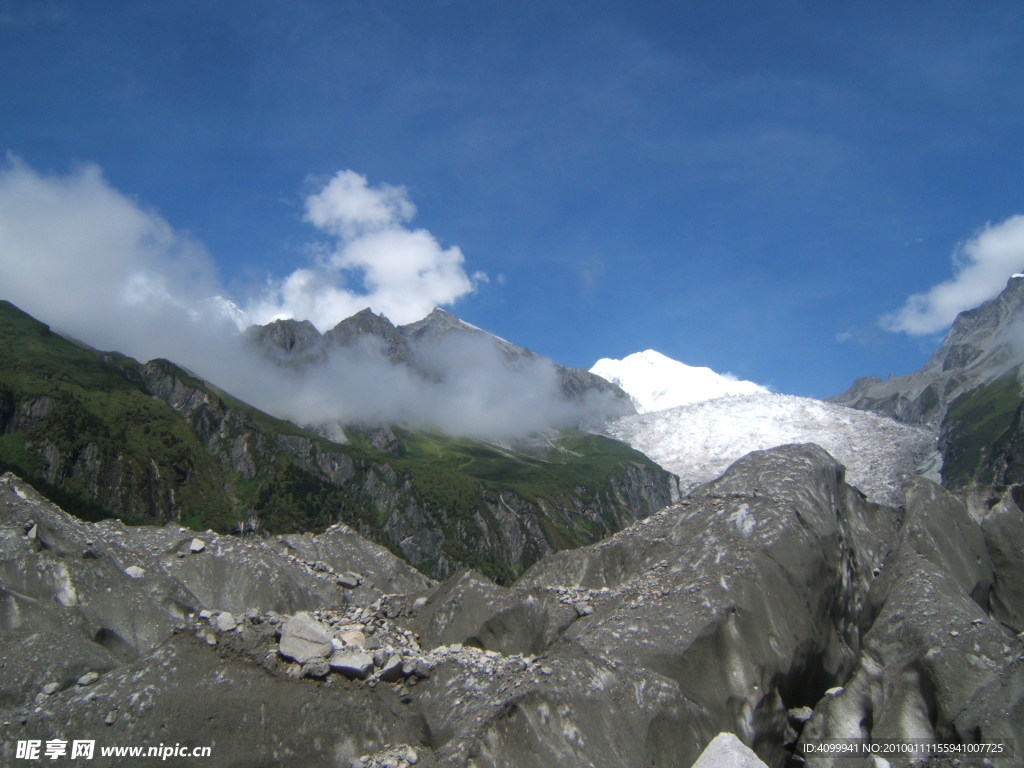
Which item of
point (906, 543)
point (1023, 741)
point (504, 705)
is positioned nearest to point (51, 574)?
point (504, 705)

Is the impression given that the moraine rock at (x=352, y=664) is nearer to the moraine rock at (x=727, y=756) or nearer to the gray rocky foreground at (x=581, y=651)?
the gray rocky foreground at (x=581, y=651)

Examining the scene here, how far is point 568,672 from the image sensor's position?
54.6ft

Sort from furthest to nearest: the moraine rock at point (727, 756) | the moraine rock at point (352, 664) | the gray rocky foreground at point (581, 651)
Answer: the moraine rock at point (352, 664)
the gray rocky foreground at point (581, 651)
the moraine rock at point (727, 756)

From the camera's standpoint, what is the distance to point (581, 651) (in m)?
17.7

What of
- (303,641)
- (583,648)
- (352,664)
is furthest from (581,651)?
(303,641)

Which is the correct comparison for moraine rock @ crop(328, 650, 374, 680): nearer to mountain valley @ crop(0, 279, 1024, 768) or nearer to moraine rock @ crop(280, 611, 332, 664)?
mountain valley @ crop(0, 279, 1024, 768)

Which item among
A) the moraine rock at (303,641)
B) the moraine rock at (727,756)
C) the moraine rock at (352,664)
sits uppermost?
the moraine rock at (303,641)

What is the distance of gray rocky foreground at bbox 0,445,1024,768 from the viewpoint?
15484 mm

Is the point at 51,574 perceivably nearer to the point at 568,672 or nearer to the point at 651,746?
the point at 568,672

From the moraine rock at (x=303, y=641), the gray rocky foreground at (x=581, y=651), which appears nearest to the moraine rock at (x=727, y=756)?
the gray rocky foreground at (x=581, y=651)

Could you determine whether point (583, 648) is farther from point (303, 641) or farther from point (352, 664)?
point (303, 641)

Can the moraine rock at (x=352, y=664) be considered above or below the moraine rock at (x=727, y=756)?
above

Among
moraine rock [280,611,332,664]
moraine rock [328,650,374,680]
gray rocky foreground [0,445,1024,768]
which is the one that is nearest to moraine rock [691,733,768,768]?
gray rocky foreground [0,445,1024,768]

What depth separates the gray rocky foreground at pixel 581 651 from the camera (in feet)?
50.8
